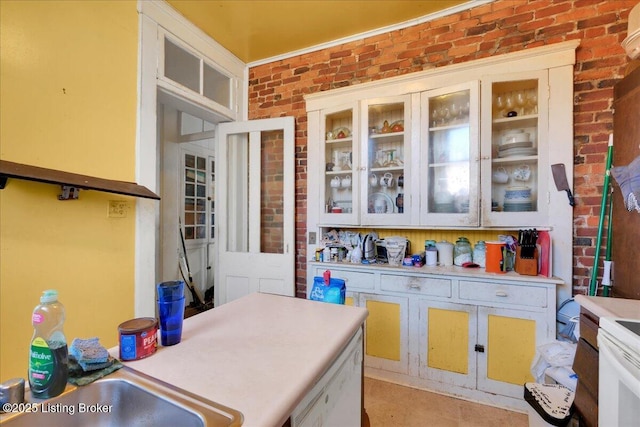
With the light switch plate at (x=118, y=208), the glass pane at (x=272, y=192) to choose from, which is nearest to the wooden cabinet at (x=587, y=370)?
the glass pane at (x=272, y=192)

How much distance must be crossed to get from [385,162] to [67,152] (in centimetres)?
218

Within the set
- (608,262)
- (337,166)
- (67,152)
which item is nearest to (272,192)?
(337,166)

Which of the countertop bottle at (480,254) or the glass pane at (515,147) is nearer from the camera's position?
the glass pane at (515,147)

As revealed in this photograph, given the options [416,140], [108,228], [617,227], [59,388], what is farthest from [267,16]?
[617,227]

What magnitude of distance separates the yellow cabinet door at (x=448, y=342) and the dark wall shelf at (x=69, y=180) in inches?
84.9

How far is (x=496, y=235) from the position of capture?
2176mm

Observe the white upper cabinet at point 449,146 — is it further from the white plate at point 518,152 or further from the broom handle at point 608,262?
the broom handle at point 608,262

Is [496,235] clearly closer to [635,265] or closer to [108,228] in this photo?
[635,265]

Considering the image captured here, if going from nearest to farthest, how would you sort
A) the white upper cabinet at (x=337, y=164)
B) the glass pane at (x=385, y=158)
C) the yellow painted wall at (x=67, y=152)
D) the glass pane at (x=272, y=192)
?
the yellow painted wall at (x=67, y=152)
the glass pane at (x=385, y=158)
the white upper cabinet at (x=337, y=164)
the glass pane at (x=272, y=192)

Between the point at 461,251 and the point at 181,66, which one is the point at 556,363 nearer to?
the point at 461,251

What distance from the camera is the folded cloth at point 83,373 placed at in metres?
0.71

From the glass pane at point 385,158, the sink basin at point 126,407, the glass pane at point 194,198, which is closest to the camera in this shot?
the sink basin at point 126,407

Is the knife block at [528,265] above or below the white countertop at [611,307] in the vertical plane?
above

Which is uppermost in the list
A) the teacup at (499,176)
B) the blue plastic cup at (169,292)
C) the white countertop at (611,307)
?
the teacup at (499,176)
